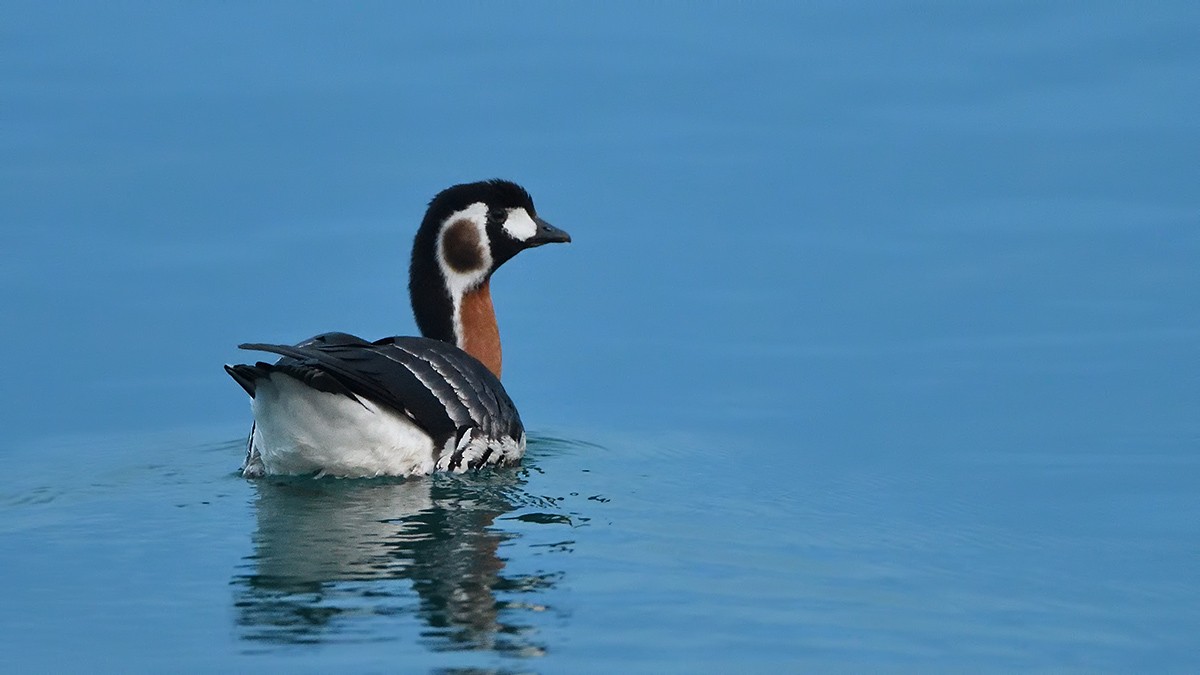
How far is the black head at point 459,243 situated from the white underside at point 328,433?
193 centimetres

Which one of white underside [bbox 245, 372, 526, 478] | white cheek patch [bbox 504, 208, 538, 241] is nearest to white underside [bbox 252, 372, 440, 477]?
white underside [bbox 245, 372, 526, 478]

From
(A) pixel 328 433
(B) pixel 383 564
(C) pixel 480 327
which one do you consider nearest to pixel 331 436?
(A) pixel 328 433

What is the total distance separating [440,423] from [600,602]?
312 cm

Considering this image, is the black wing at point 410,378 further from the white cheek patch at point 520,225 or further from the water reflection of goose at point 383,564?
the white cheek patch at point 520,225

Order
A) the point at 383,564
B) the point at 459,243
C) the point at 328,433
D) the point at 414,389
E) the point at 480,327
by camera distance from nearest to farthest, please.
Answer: the point at 383,564
the point at 328,433
the point at 414,389
the point at 459,243
the point at 480,327

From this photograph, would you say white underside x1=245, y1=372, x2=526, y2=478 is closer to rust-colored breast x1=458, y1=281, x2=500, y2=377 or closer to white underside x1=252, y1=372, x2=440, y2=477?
white underside x1=252, y1=372, x2=440, y2=477

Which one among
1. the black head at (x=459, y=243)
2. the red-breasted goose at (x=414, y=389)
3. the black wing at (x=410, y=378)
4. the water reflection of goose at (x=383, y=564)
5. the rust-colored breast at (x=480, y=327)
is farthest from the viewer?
the rust-colored breast at (x=480, y=327)

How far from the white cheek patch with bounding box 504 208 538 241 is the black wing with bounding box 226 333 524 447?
1.25m

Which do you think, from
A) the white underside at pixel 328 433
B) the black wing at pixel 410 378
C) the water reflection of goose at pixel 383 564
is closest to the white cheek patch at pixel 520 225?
the black wing at pixel 410 378

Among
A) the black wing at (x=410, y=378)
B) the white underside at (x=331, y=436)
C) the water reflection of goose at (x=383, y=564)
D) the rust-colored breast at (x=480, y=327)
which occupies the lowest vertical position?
the water reflection of goose at (x=383, y=564)

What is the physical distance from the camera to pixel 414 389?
1133 cm

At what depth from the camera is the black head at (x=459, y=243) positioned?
42.9 ft

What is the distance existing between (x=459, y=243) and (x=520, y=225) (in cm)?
52

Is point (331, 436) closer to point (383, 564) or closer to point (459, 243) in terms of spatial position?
point (383, 564)
